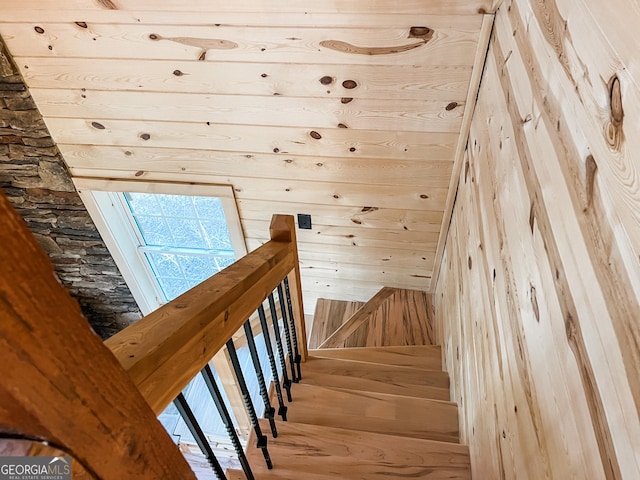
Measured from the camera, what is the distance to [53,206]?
10.4 ft

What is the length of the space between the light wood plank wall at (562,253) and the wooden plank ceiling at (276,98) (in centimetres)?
61

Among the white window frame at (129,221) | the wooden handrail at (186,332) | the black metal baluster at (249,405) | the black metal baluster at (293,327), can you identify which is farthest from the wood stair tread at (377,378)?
the white window frame at (129,221)

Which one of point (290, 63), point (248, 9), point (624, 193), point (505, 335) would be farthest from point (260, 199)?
point (624, 193)

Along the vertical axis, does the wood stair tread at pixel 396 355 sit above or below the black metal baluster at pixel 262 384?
above

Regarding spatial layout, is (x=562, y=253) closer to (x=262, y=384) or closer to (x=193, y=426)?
(x=193, y=426)

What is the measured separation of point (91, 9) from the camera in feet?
6.72

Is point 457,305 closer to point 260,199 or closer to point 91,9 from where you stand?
point 260,199

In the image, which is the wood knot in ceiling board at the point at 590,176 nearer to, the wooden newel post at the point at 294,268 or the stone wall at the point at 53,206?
the wooden newel post at the point at 294,268

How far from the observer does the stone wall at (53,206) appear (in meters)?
2.61

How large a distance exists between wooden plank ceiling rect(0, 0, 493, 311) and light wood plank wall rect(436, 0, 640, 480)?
23.8 inches

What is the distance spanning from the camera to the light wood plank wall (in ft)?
2.03

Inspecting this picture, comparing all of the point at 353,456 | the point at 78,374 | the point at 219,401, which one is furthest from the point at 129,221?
the point at 78,374

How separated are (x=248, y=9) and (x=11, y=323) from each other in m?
1.94

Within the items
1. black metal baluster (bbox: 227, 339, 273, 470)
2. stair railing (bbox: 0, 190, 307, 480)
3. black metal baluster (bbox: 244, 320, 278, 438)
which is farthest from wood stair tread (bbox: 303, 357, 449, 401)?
stair railing (bbox: 0, 190, 307, 480)
